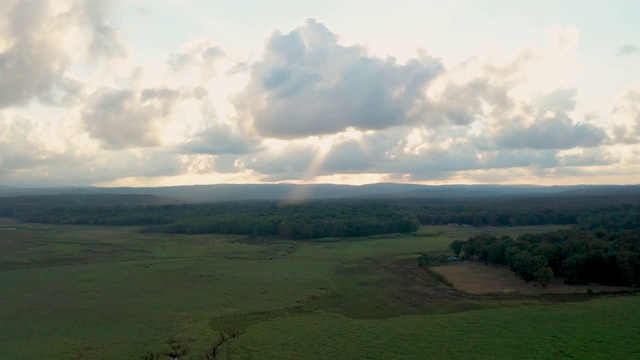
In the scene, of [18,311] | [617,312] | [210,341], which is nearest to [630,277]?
[617,312]

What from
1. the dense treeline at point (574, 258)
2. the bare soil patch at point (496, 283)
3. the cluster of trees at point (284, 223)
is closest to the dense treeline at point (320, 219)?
the cluster of trees at point (284, 223)

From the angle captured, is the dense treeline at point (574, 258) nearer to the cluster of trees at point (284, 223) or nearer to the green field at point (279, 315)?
the green field at point (279, 315)

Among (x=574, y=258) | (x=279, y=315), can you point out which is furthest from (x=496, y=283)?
(x=279, y=315)

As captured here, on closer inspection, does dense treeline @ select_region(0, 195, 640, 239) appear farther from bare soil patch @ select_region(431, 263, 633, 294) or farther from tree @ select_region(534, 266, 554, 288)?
tree @ select_region(534, 266, 554, 288)

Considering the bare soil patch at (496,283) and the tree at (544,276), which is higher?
the tree at (544,276)

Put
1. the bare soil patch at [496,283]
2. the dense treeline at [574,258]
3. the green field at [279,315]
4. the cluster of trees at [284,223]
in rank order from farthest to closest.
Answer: the cluster of trees at [284,223]
the dense treeline at [574,258]
the bare soil patch at [496,283]
the green field at [279,315]

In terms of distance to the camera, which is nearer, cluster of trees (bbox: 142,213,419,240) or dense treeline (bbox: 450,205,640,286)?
dense treeline (bbox: 450,205,640,286)

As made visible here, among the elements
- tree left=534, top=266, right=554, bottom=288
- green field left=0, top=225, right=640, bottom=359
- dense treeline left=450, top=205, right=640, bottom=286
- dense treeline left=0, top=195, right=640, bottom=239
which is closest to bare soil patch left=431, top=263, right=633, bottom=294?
tree left=534, top=266, right=554, bottom=288
